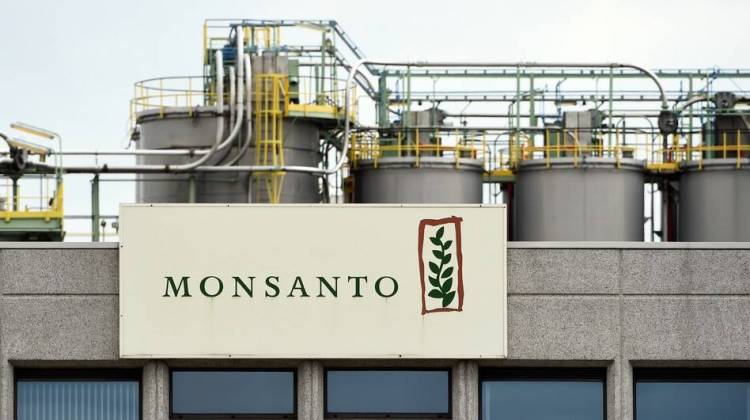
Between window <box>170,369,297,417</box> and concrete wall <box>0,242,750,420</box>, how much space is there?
217 mm

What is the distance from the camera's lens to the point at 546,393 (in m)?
22.6

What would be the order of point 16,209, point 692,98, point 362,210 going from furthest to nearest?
1. point 692,98
2. point 16,209
3. point 362,210

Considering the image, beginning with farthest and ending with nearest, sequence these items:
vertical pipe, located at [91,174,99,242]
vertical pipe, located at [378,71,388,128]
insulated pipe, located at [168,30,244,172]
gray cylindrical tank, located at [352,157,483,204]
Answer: vertical pipe, located at [378,71,388,128], gray cylindrical tank, located at [352,157,483,204], insulated pipe, located at [168,30,244,172], vertical pipe, located at [91,174,99,242]

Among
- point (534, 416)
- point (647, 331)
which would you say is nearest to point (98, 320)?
point (534, 416)

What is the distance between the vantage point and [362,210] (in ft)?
72.6

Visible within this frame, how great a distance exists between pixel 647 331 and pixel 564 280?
58.9 inches

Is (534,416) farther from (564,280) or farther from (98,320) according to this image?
(98,320)

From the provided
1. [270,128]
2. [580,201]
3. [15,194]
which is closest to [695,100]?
[580,201]

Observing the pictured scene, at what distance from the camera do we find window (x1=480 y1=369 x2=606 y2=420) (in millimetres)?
22547

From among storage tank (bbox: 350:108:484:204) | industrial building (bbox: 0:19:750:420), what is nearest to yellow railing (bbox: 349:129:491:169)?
storage tank (bbox: 350:108:484:204)

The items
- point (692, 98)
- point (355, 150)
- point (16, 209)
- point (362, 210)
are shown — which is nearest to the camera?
point (362, 210)

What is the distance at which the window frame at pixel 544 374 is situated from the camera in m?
22.6

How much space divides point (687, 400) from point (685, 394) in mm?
97

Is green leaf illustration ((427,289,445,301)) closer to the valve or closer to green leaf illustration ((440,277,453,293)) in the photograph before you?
green leaf illustration ((440,277,453,293))
